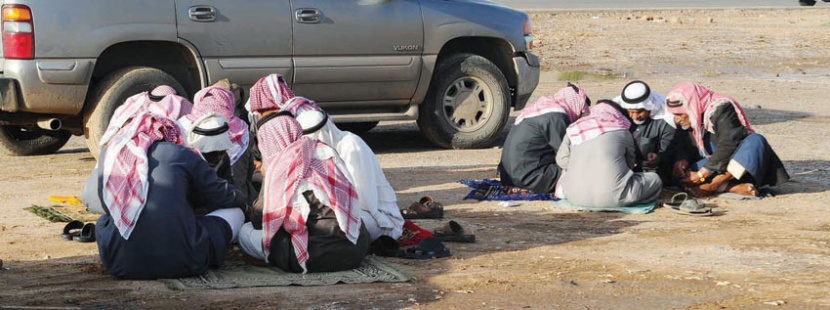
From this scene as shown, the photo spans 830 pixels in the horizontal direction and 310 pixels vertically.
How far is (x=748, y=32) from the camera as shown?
24.3m

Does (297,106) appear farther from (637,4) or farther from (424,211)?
(637,4)

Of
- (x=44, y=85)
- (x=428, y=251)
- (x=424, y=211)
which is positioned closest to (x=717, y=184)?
(x=424, y=211)

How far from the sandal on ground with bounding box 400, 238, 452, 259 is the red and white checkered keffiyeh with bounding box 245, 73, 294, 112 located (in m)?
1.68

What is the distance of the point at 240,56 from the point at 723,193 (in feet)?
13.6

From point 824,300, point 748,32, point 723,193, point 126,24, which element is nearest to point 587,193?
point 723,193

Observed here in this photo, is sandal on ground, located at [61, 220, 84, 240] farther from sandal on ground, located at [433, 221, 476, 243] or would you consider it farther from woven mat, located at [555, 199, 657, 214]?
woven mat, located at [555, 199, 657, 214]

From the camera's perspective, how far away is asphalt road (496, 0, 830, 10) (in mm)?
28047

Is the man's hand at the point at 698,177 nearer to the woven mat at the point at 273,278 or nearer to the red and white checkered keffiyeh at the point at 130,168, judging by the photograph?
the woven mat at the point at 273,278

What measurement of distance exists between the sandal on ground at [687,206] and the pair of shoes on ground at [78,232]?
401cm

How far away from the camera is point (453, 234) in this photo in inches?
331

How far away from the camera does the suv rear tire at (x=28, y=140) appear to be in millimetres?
12375

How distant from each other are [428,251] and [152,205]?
170 cm

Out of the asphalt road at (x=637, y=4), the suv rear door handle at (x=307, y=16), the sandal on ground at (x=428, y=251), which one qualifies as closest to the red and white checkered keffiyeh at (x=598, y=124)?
the sandal on ground at (x=428, y=251)

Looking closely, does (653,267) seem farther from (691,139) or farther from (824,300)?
(691,139)
